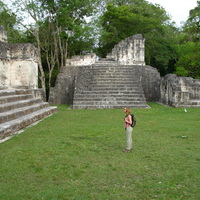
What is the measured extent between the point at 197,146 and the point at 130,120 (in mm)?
1212

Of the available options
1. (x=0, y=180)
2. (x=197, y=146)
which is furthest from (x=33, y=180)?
(x=197, y=146)

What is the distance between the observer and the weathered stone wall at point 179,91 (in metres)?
9.98

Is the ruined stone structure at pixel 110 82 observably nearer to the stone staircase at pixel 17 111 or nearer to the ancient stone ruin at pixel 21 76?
the ancient stone ruin at pixel 21 76

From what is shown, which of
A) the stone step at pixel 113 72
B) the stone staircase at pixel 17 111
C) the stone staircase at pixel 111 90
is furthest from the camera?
the stone step at pixel 113 72

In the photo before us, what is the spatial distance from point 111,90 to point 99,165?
24.3 feet

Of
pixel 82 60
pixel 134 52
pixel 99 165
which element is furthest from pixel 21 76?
pixel 134 52

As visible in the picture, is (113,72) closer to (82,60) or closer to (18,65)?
(82,60)

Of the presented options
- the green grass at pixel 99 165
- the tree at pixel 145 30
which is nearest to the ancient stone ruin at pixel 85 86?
the green grass at pixel 99 165

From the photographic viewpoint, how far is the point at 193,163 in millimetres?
3459

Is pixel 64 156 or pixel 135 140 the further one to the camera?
pixel 135 140

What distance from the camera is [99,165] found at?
11.2 feet

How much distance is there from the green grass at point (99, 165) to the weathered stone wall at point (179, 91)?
14.7ft

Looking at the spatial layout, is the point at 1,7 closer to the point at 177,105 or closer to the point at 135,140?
the point at 177,105

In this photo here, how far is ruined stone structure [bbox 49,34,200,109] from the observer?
10023mm
